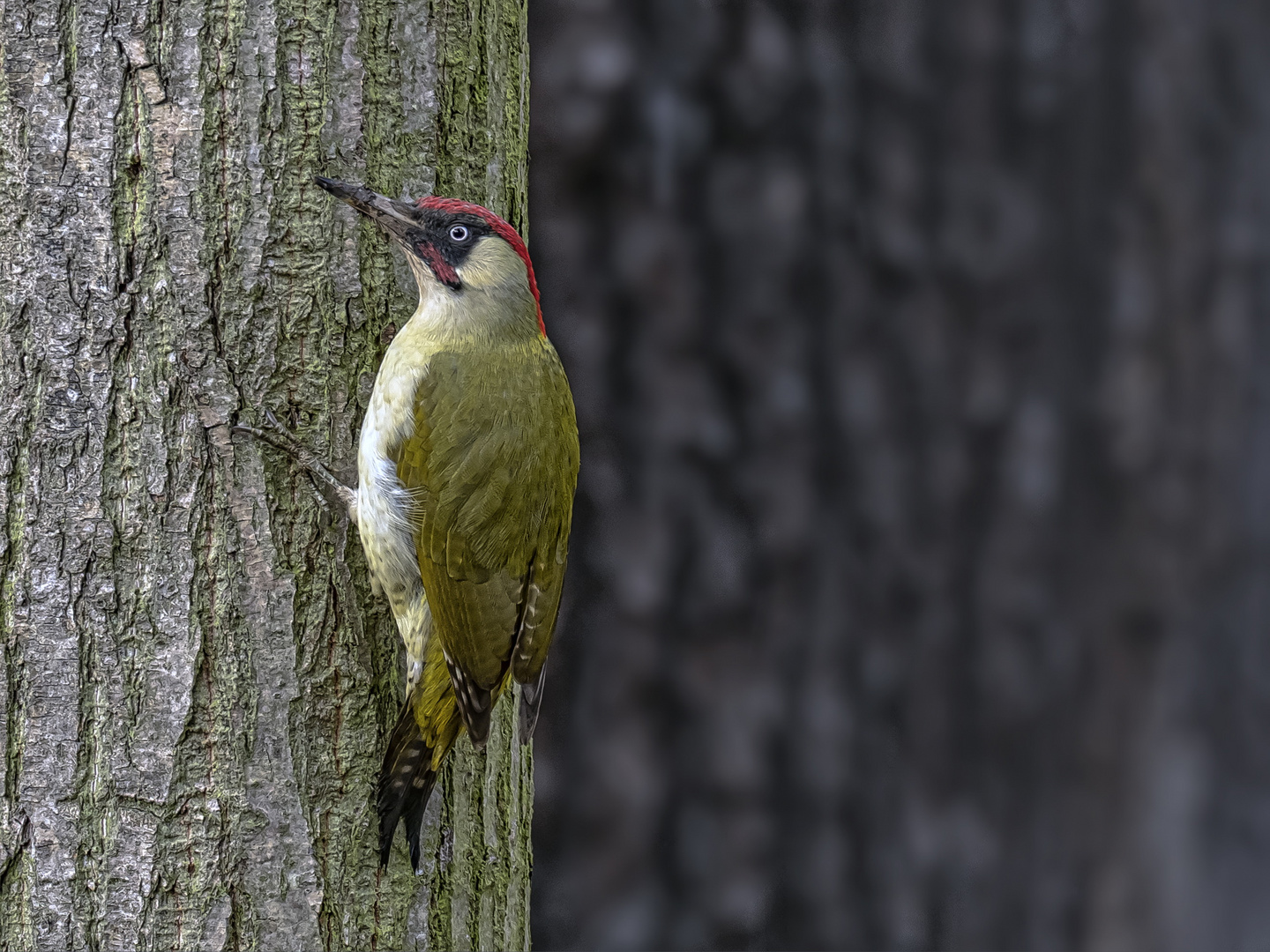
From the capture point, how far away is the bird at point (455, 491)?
1658 millimetres

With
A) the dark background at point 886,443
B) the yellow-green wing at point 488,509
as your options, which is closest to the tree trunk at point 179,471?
the yellow-green wing at point 488,509

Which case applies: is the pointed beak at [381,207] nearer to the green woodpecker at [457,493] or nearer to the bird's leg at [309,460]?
the green woodpecker at [457,493]

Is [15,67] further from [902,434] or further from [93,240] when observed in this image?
[902,434]

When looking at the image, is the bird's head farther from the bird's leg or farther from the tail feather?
the tail feather

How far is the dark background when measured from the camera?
2.49m

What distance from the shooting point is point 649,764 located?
2557 millimetres

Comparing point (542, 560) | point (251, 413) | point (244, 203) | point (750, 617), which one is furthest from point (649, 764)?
point (244, 203)

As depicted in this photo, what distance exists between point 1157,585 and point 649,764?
1.41 meters

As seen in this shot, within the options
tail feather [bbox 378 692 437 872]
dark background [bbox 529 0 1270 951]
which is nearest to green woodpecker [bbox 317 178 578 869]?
tail feather [bbox 378 692 437 872]

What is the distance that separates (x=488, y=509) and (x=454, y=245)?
449mm

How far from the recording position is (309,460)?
1618mm

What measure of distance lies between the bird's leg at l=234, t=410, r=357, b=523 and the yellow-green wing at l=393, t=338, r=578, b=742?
14cm

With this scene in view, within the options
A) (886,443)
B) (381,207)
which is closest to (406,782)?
(381,207)

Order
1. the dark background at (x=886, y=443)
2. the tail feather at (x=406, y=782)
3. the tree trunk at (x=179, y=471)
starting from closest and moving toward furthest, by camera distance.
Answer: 1. the tree trunk at (x=179, y=471)
2. the tail feather at (x=406, y=782)
3. the dark background at (x=886, y=443)
